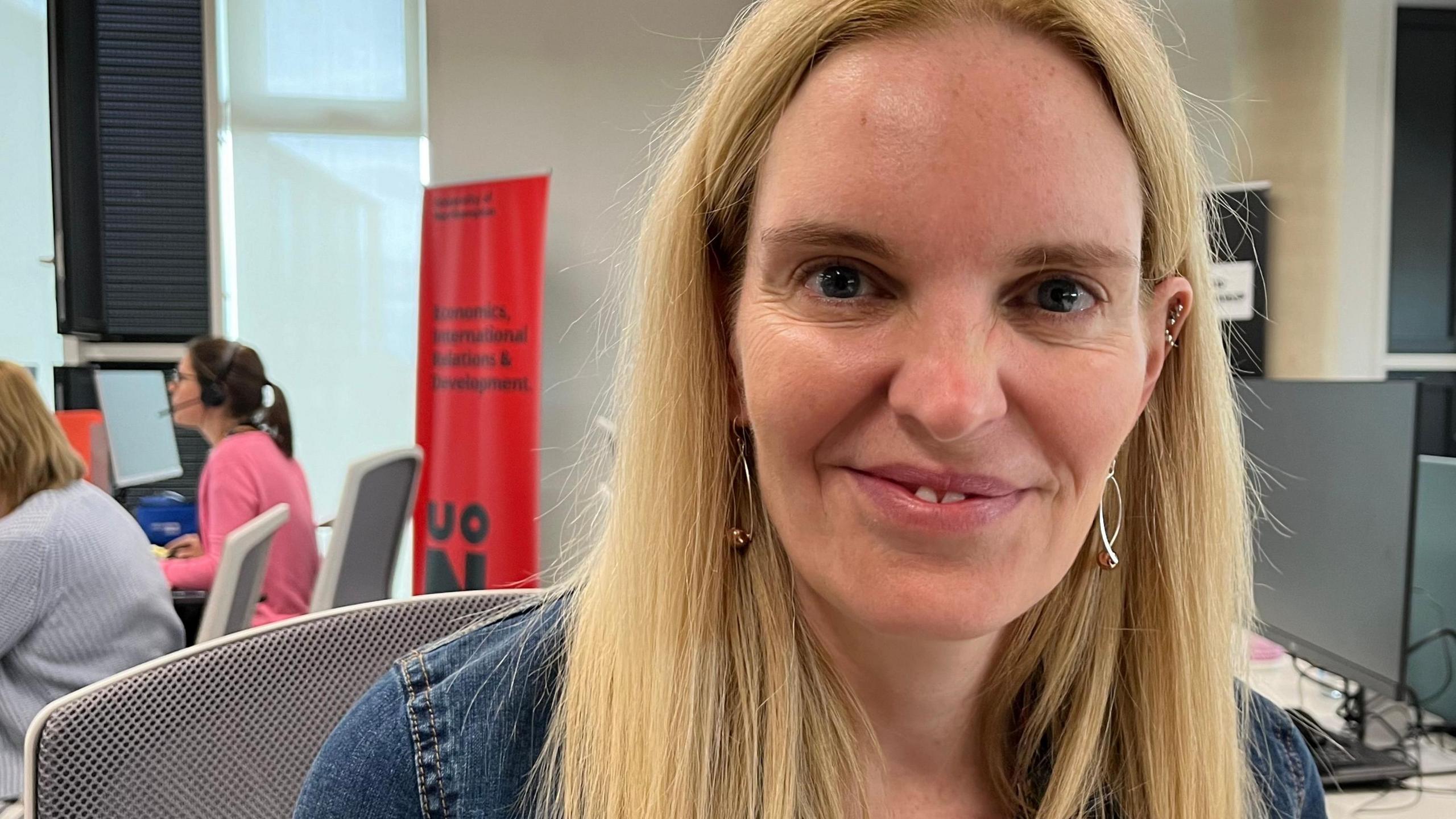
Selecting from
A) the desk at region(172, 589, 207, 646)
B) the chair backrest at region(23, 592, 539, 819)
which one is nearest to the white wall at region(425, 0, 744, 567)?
the desk at region(172, 589, 207, 646)

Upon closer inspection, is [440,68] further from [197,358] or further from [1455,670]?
[1455,670]

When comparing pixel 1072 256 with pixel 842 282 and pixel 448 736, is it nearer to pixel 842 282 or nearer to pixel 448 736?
pixel 842 282

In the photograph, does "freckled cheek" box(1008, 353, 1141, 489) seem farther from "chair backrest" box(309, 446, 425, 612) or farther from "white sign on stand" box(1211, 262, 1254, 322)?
"white sign on stand" box(1211, 262, 1254, 322)

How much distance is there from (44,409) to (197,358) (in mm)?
903

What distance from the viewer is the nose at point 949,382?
662 millimetres

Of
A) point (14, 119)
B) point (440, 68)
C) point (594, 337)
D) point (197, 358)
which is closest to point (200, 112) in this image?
point (14, 119)

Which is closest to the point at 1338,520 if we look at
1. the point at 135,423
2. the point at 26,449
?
the point at 26,449

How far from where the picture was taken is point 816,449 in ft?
2.36

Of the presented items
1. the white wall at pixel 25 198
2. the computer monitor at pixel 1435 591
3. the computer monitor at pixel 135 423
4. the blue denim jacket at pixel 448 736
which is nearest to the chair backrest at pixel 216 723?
the blue denim jacket at pixel 448 736

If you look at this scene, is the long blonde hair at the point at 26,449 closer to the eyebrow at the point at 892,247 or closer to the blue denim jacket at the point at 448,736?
the blue denim jacket at the point at 448,736

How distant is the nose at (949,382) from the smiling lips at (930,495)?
4cm

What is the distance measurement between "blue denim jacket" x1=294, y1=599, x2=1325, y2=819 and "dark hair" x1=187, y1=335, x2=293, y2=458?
8.80 feet

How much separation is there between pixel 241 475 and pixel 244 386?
1.25 feet

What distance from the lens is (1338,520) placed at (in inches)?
59.1
